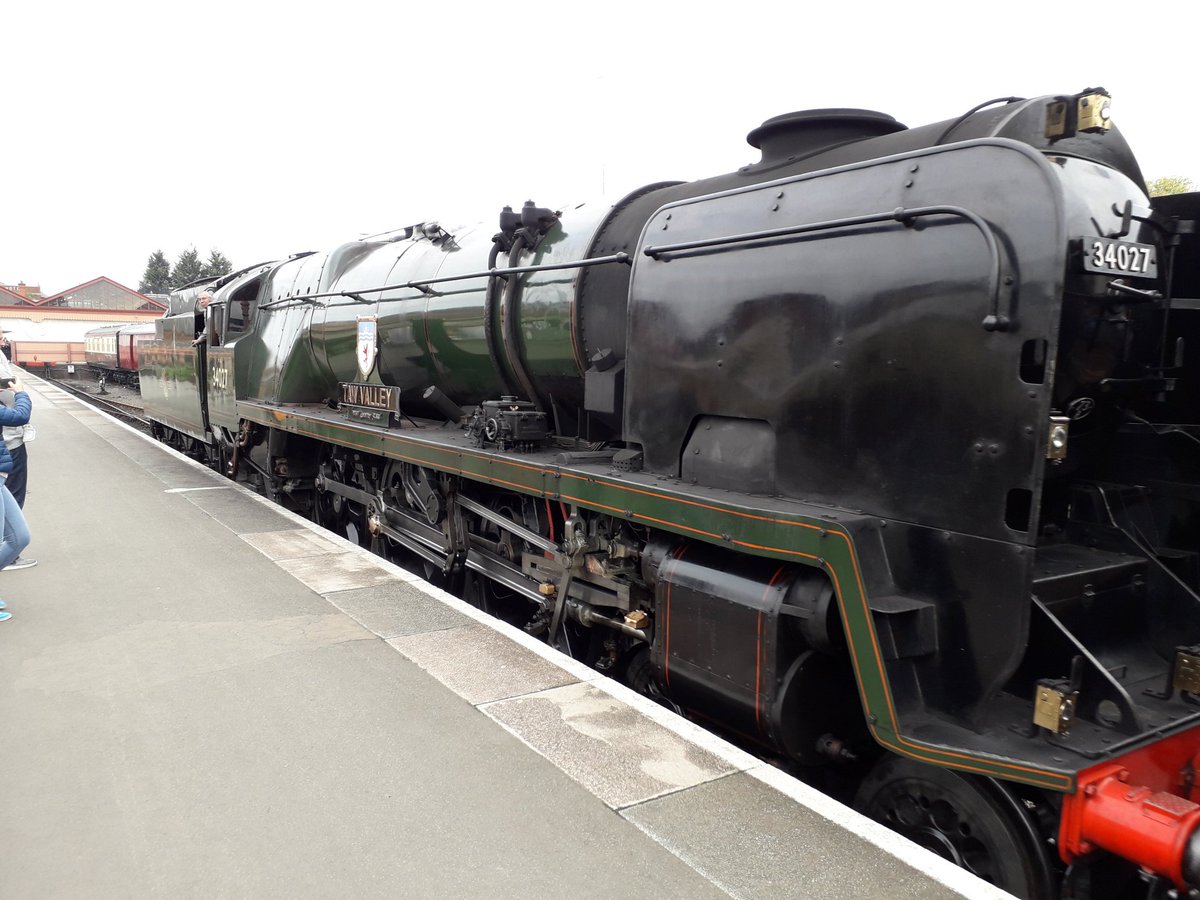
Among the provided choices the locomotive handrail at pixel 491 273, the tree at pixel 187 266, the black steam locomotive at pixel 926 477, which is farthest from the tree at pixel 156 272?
the black steam locomotive at pixel 926 477

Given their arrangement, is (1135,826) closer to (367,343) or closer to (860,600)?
(860,600)

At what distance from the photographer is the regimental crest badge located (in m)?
6.81

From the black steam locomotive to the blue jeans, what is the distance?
11.0 ft

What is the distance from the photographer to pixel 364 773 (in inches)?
126

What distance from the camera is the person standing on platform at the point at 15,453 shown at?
596cm

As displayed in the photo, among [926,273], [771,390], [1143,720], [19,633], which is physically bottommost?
[19,633]

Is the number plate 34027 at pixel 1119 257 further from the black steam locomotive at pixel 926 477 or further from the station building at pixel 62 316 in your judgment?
the station building at pixel 62 316

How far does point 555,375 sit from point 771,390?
1.94 m

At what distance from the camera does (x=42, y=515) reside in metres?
8.27

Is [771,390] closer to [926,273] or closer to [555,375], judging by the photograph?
[926,273]

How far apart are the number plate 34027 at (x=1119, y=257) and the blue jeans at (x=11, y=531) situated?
237 inches

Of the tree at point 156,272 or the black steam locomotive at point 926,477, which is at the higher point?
the tree at point 156,272

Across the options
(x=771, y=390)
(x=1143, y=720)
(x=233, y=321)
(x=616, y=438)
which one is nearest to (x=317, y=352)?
(x=233, y=321)

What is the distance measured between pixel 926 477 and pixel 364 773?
237cm
